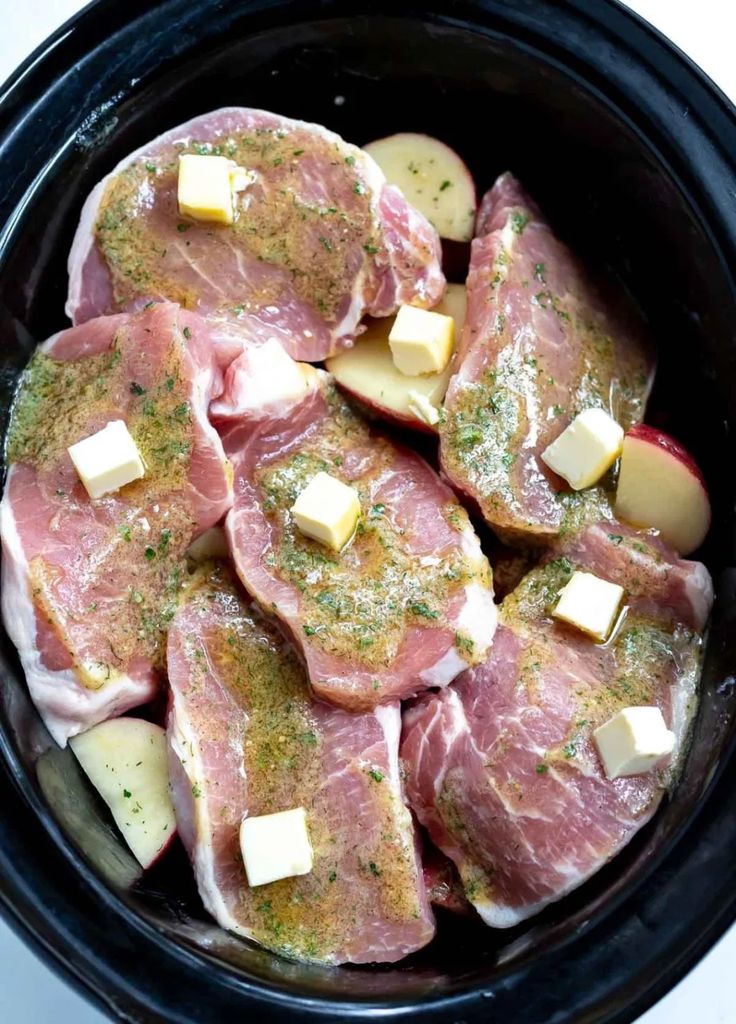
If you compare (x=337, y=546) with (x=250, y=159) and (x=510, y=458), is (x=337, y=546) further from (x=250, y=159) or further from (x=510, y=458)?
(x=250, y=159)

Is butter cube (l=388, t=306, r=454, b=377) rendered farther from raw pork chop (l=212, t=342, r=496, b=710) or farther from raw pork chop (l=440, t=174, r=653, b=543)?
raw pork chop (l=212, t=342, r=496, b=710)

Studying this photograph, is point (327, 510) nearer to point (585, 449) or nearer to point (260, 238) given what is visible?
point (585, 449)

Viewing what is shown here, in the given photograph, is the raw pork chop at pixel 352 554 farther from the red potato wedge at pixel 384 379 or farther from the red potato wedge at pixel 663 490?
the red potato wedge at pixel 663 490

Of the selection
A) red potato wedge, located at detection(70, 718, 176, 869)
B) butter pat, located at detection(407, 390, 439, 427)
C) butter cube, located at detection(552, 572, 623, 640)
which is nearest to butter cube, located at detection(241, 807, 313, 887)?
red potato wedge, located at detection(70, 718, 176, 869)

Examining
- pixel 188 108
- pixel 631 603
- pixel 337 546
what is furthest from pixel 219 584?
pixel 188 108

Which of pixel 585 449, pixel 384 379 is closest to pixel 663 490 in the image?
pixel 585 449

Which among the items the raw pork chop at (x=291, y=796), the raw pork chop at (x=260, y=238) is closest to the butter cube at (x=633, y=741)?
the raw pork chop at (x=291, y=796)

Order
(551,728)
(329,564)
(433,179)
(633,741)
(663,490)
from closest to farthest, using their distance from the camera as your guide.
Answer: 1. (633,741)
2. (551,728)
3. (329,564)
4. (663,490)
5. (433,179)
